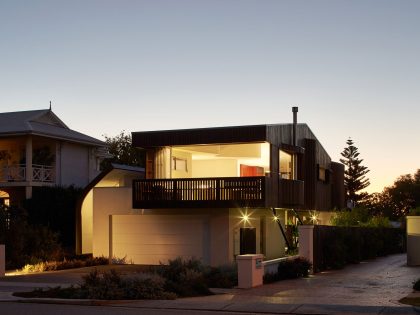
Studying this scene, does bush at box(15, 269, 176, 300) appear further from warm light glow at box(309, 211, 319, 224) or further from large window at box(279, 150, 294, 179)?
warm light glow at box(309, 211, 319, 224)

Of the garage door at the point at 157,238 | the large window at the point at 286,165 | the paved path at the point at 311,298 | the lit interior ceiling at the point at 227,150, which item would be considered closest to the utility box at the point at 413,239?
the paved path at the point at 311,298

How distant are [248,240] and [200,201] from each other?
3228 mm

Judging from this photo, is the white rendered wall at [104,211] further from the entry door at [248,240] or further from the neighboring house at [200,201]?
the entry door at [248,240]

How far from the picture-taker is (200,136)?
29.8 metres

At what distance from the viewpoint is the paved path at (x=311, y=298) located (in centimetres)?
1611

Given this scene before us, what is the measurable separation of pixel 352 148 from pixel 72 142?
53.2 m

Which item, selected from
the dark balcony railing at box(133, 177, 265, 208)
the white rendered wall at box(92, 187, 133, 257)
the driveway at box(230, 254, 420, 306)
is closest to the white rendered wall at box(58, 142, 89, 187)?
the white rendered wall at box(92, 187, 133, 257)

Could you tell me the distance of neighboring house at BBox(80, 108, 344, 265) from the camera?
29.0 metres

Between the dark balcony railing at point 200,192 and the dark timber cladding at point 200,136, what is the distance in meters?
1.68

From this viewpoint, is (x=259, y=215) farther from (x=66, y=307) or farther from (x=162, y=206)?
(x=66, y=307)

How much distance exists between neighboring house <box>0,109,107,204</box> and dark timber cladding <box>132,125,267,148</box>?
8465 millimetres

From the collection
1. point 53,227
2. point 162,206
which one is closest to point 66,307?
point 162,206

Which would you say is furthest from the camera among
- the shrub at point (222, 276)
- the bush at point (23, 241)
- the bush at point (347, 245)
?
the bush at point (23, 241)

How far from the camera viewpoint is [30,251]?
A: 2947cm
